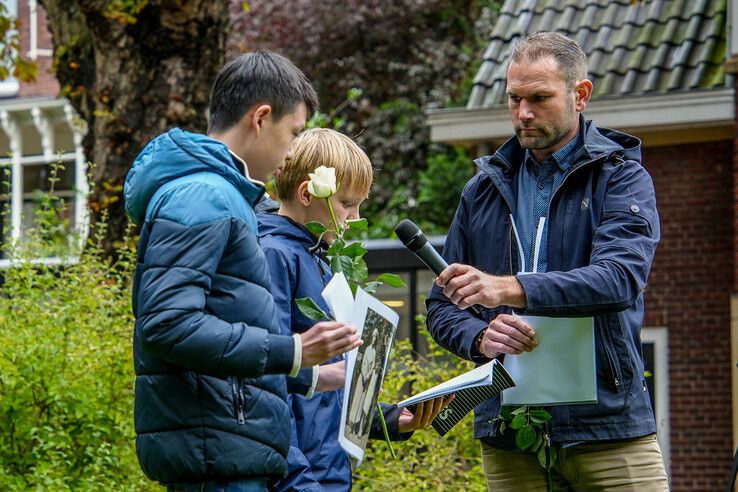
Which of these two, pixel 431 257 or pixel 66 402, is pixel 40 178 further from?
pixel 431 257

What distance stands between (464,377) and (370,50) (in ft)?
68.9

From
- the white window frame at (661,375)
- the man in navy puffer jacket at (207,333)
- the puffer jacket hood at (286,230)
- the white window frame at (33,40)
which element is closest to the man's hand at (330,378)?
the man in navy puffer jacket at (207,333)

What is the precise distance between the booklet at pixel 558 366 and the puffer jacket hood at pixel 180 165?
1.08 metres

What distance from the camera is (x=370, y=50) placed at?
80.5 ft

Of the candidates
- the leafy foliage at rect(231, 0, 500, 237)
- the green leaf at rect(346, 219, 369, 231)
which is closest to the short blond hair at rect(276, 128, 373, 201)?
the green leaf at rect(346, 219, 369, 231)

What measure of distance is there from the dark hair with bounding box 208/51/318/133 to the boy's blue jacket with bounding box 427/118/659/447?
0.90 m

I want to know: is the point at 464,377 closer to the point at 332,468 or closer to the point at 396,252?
the point at 332,468

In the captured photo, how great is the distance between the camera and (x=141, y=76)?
9.10 m

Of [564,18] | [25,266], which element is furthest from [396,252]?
[25,266]

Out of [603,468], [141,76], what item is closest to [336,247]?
[603,468]

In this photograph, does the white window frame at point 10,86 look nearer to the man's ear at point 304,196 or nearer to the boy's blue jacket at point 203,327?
the man's ear at point 304,196

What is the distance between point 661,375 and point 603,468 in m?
8.82

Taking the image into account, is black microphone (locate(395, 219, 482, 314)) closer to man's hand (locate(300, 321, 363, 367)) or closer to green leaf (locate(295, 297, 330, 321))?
green leaf (locate(295, 297, 330, 321))

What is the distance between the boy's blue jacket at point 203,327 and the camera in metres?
3.27
